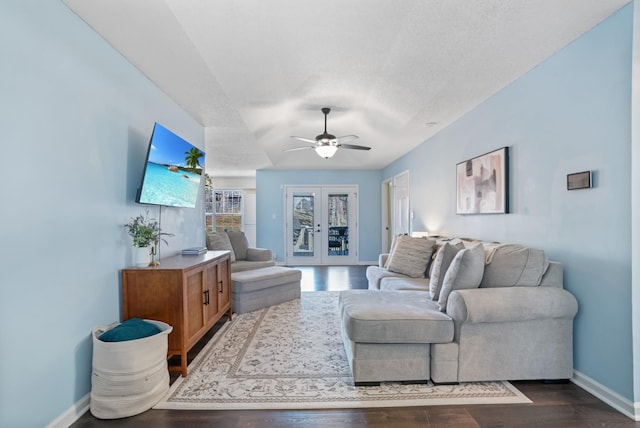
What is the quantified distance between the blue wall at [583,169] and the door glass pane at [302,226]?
17.1ft

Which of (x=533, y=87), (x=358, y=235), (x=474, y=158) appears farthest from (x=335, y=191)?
(x=533, y=87)

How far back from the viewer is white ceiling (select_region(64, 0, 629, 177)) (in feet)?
6.33

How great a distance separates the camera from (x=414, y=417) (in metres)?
1.92

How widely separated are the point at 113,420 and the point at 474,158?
3.81 meters

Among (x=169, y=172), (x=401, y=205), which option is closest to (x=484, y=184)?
(x=169, y=172)

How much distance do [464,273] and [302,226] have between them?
578 centimetres

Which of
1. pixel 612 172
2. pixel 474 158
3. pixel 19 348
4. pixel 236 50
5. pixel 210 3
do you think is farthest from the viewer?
pixel 474 158

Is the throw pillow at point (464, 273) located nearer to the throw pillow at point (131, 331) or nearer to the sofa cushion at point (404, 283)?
the sofa cushion at point (404, 283)

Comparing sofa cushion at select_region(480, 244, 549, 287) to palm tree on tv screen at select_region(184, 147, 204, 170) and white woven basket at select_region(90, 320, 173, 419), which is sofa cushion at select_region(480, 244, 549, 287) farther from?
palm tree on tv screen at select_region(184, 147, 204, 170)

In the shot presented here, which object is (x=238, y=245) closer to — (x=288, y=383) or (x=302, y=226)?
(x=302, y=226)

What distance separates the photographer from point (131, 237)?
8.35ft

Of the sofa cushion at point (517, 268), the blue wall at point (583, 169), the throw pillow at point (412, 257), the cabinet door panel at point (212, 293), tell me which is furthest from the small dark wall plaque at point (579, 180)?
the cabinet door panel at point (212, 293)

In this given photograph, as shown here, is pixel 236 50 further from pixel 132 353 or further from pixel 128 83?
pixel 132 353

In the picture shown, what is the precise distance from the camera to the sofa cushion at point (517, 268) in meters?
2.34
